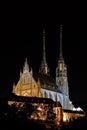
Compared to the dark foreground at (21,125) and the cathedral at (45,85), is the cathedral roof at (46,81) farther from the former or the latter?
the dark foreground at (21,125)

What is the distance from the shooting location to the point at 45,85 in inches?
5261

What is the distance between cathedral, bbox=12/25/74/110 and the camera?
131462 millimetres

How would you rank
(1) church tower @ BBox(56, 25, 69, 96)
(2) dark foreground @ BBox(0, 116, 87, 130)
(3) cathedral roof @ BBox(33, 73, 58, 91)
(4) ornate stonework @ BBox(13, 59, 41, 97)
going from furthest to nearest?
(1) church tower @ BBox(56, 25, 69, 96)
(3) cathedral roof @ BBox(33, 73, 58, 91)
(4) ornate stonework @ BBox(13, 59, 41, 97)
(2) dark foreground @ BBox(0, 116, 87, 130)

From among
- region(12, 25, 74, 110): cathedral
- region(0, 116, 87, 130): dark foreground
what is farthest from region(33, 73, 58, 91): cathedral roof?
region(0, 116, 87, 130): dark foreground

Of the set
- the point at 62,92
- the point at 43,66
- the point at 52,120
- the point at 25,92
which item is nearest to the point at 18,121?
the point at 52,120

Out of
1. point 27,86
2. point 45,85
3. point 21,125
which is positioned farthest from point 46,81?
point 21,125

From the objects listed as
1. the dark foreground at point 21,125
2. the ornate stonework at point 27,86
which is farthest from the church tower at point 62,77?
the dark foreground at point 21,125

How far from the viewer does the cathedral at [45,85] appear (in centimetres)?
13146

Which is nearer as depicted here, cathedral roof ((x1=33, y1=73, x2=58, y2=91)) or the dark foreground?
the dark foreground

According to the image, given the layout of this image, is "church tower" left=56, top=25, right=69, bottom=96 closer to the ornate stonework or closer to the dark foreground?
the ornate stonework

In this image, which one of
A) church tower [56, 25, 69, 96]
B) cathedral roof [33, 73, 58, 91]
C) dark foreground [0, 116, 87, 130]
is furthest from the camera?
church tower [56, 25, 69, 96]

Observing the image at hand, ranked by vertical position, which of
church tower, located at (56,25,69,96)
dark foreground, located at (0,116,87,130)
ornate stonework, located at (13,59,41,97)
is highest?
church tower, located at (56,25,69,96)

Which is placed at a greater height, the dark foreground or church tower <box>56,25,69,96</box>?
church tower <box>56,25,69,96</box>

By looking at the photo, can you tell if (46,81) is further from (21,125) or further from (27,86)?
(21,125)
